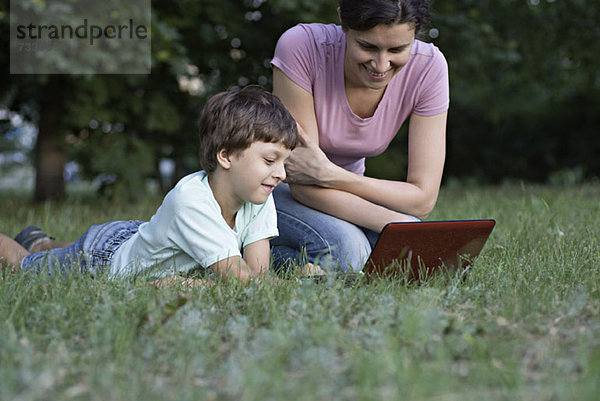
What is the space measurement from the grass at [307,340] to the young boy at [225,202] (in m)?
0.29

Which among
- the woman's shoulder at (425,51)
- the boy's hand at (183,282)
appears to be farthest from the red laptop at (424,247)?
the woman's shoulder at (425,51)

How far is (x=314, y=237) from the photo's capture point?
10.8 feet

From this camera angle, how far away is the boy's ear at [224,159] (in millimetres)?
2838

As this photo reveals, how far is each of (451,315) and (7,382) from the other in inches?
52.7

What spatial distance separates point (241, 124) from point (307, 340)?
125 centimetres

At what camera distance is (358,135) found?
138 inches

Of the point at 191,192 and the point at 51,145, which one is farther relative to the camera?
the point at 51,145

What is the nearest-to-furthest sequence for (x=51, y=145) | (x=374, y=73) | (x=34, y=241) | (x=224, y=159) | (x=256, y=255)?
(x=224, y=159)
(x=256, y=255)
(x=374, y=73)
(x=34, y=241)
(x=51, y=145)

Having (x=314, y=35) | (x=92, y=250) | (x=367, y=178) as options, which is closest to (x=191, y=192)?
(x=92, y=250)

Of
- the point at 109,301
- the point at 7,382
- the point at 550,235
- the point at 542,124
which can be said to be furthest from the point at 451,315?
the point at 542,124

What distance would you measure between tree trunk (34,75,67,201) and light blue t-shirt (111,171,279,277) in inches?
231

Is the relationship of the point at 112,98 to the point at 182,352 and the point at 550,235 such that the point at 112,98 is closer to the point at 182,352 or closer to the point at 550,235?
the point at 550,235

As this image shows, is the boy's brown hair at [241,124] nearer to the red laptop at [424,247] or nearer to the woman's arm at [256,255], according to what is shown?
the woman's arm at [256,255]

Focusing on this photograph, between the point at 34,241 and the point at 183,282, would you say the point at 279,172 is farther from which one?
the point at 34,241
